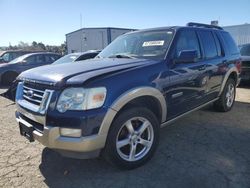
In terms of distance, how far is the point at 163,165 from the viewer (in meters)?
3.34

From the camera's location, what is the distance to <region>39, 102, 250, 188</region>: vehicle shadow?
2951mm

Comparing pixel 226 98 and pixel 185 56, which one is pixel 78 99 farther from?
pixel 226 98

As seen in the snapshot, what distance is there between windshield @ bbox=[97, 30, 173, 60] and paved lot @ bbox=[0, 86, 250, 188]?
1.51m

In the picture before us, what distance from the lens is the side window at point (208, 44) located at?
4609 mm

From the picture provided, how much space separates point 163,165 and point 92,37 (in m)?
33.4

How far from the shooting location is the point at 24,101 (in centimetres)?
326

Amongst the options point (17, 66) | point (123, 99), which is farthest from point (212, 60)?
point (17, 66)

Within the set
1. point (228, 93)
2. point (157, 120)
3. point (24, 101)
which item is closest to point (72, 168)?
point (24, 101)

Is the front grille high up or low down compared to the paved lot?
up

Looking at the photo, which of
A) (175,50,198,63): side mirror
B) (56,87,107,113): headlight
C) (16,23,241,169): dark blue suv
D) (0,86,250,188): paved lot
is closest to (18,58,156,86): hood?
(16,23,241,169): dark blue suv

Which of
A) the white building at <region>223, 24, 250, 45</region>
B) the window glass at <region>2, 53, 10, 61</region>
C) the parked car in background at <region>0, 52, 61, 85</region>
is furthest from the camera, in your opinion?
the white building at <region>223, 24, 250, 45</region>

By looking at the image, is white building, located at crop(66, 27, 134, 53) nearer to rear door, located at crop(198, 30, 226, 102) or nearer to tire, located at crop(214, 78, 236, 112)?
tire, located at crop(214, 78, 236, 112)

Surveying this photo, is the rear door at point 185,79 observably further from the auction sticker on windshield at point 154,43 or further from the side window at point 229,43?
the side window at point 229,43

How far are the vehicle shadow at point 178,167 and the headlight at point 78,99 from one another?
3.24ft
